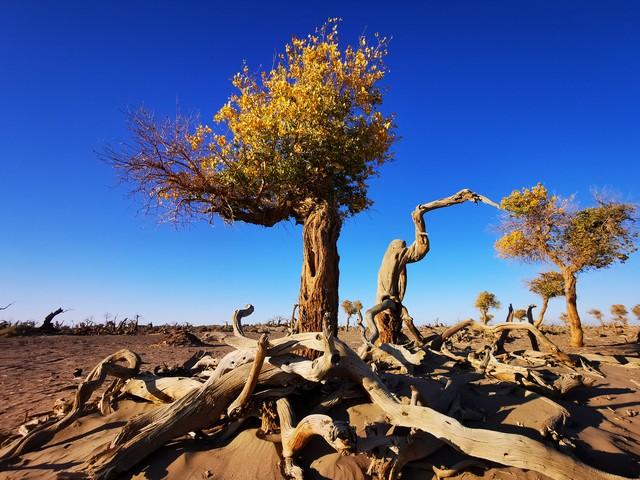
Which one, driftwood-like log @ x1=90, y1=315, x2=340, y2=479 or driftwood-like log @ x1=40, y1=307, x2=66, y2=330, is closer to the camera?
driftwood-like log @ x1=90, y1=315, x2=340, y2=479

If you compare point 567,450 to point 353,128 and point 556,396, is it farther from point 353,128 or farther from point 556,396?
point 353,128

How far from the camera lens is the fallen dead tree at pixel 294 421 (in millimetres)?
3533

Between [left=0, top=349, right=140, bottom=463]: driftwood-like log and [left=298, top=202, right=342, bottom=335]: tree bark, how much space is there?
3306mm

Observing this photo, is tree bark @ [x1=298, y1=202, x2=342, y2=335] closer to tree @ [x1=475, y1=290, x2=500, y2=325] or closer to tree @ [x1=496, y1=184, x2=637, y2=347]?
tree @ [x1=496, y1=184, x2=637, y2=347]

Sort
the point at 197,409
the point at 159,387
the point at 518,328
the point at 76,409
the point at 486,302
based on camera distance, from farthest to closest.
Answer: the point at 486,302 < the point at 518,328 < the point at 159,387 < the point at 76,409 < the point at 197,409

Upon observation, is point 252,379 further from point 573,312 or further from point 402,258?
point 573,312

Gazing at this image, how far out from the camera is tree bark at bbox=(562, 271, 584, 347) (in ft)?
56.6

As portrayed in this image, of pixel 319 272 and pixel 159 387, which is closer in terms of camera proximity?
pixel 159 387

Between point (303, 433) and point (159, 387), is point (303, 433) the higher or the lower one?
the lower one

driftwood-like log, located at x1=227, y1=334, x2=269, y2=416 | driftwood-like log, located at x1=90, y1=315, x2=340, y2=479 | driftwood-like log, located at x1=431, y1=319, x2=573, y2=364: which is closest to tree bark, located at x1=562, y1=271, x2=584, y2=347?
driftwood-like log, located at x1=431, y1=319, x2=573, y2=364

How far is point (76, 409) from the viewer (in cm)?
565

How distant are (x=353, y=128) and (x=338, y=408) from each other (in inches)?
331

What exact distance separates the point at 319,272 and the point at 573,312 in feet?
52.5

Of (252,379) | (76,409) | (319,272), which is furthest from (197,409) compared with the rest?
(319,272)
